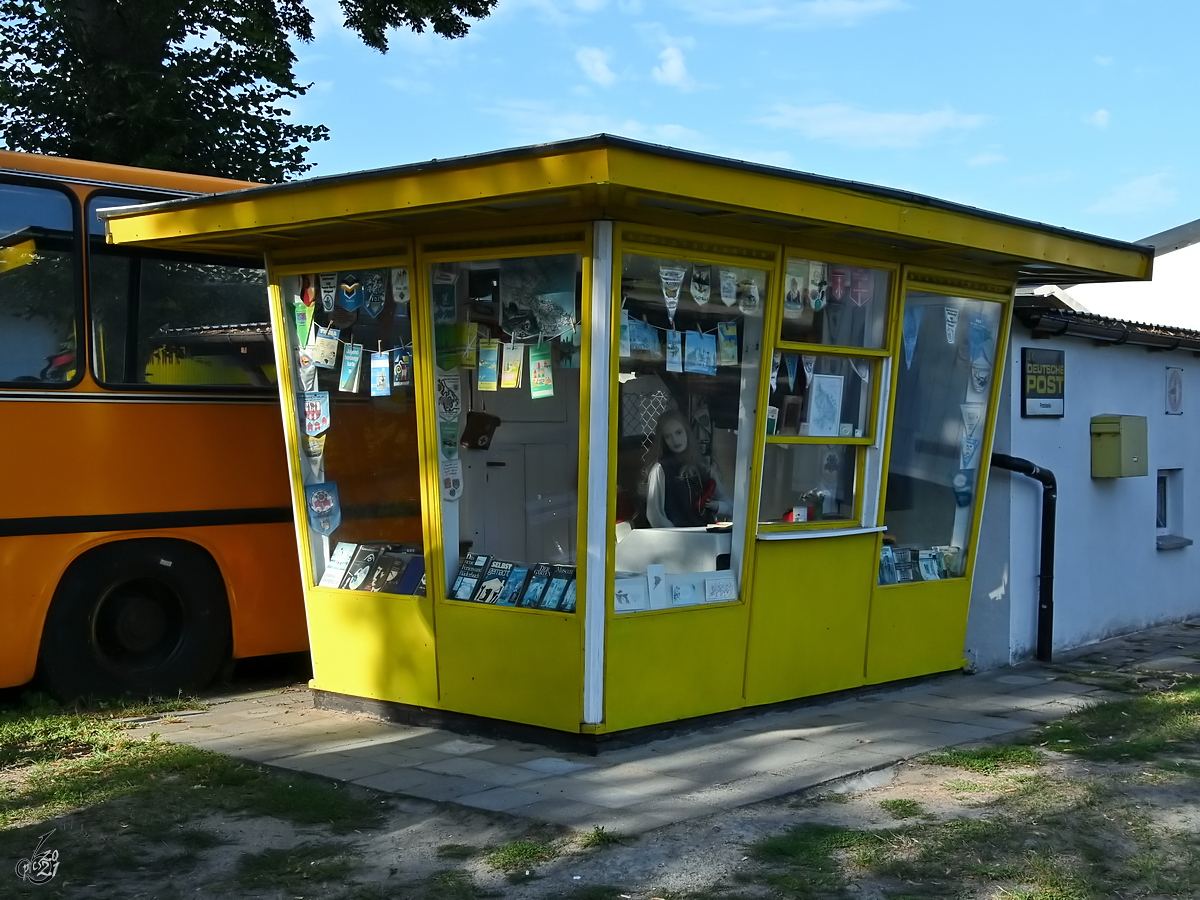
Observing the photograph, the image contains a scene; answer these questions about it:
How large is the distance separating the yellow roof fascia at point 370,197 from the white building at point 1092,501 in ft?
14.9

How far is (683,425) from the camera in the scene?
22.5 ft

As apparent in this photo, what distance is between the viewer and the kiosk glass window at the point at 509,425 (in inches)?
259

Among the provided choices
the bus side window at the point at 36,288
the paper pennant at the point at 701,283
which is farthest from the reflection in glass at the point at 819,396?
the bus side window at the point at 36,288

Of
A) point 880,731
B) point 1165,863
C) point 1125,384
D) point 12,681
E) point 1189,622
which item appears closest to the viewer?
point 1165,863

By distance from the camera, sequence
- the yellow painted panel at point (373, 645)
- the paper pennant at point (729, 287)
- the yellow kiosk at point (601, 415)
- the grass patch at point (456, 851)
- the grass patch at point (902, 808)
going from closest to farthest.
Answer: the grass patch at point (456, 851), the grass patch at point (902, 808), the yellow kiosk at point (601, 415), the paper pennant at point (729, 287), the yellow painted panel at point (373, 645)

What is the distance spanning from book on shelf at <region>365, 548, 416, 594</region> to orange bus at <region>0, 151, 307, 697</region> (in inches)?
57.3

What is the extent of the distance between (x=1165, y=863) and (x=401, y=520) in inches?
169

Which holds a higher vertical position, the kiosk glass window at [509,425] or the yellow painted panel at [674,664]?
the kiosk glass window at [509,425]

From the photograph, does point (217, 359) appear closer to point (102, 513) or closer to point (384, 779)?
point (102, 513)

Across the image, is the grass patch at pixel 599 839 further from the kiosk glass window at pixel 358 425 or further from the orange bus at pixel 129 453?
the orange bus at pixel 129 453

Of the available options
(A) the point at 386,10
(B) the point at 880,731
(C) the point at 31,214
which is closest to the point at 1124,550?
(B) the point at 880,731

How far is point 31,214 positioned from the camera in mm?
7668

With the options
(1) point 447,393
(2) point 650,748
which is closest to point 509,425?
(1) point 447,393

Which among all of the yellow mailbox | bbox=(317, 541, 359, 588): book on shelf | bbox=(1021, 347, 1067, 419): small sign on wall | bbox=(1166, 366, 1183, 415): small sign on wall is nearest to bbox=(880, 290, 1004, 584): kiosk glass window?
bbox=(1021, 347, 1067, 419): small sign on wall
